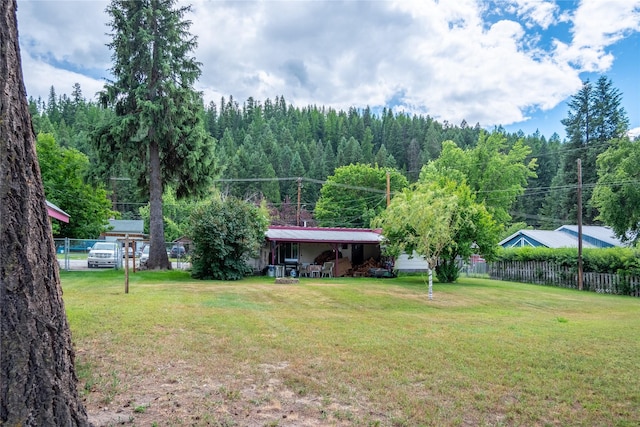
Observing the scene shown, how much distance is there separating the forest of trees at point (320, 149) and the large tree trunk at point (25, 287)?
20.9 m

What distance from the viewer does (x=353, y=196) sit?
164 feet

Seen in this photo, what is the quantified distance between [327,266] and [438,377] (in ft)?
62.5

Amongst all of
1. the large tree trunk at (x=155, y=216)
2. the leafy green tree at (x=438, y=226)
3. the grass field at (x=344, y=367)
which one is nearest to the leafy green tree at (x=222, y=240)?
the large tree trunk at (x=155, y=216)

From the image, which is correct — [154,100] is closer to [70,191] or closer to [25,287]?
[70,191]

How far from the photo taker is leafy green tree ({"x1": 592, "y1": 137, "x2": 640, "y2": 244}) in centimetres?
2225

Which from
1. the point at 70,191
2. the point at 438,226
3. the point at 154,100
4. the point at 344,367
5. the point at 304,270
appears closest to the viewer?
the point at 344,367

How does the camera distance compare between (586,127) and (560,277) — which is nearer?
(560,277)

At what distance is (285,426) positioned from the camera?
3.57m

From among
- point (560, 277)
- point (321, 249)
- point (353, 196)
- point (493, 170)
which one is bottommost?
point (560, 277)

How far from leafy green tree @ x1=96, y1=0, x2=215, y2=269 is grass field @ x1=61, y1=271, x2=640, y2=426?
40.3 feet

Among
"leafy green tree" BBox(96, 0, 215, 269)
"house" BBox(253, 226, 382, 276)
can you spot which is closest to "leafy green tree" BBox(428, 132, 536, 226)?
"house" BBox(253, 226, 382, 276)

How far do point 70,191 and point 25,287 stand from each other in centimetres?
Result: 3554

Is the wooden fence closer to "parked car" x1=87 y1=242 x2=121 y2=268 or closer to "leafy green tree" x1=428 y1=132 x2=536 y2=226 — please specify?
"leafy green tree" x1=428 y1=132 x2=536 y2=226

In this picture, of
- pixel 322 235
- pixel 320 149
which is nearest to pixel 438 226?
pixel 322 235
